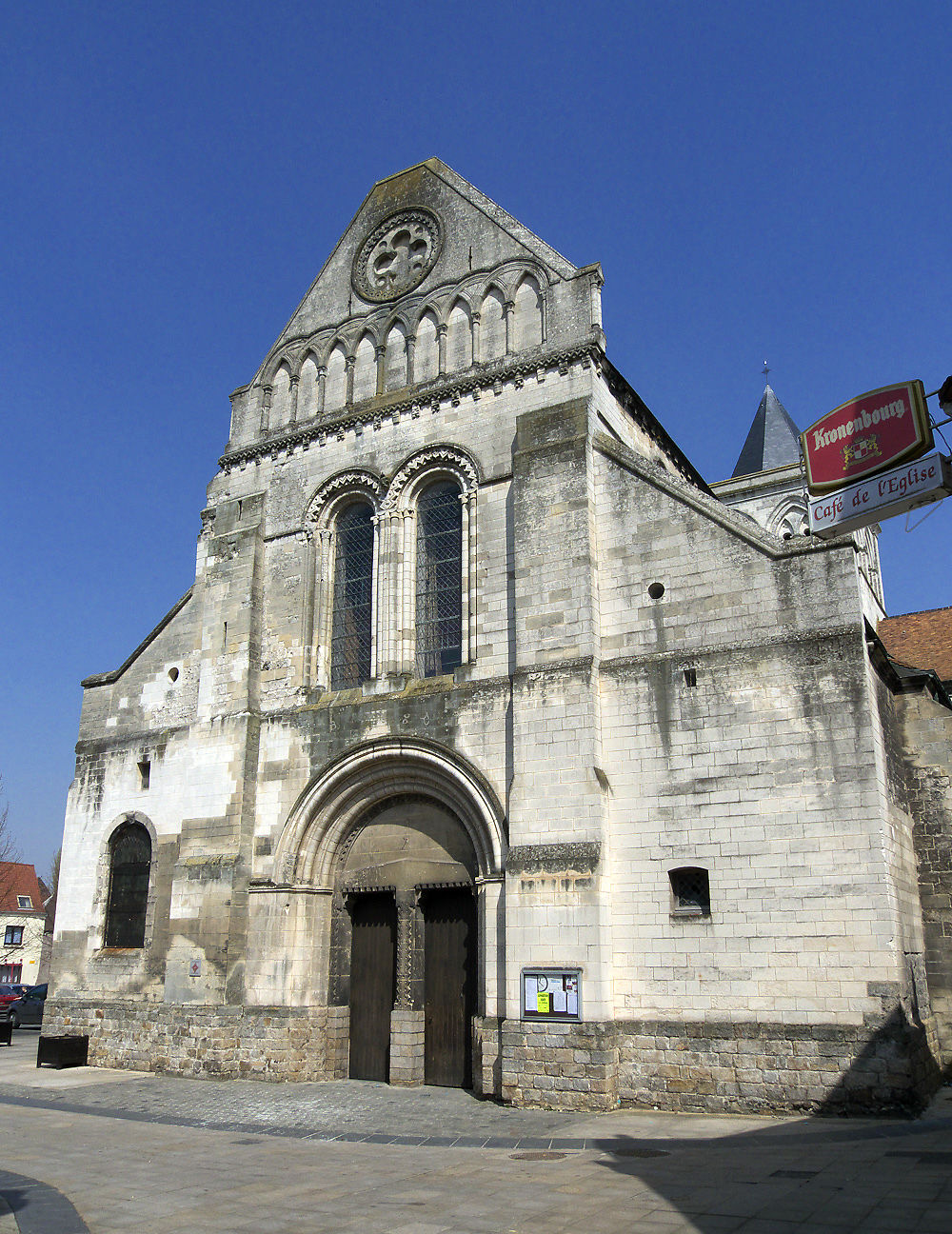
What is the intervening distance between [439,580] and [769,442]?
1760 centimetres

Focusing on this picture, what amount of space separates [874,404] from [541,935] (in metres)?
7.50

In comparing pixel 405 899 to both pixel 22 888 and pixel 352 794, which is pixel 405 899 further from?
pixel 22 888

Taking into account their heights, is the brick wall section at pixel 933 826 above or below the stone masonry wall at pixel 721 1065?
above

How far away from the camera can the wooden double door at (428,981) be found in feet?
45.7

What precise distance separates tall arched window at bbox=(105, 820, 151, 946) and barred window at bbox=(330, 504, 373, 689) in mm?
4626

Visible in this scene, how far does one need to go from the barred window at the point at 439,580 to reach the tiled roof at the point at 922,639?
378 inches

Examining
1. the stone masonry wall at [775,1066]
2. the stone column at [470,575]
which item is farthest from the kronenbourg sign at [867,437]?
the stone column at [470,575]

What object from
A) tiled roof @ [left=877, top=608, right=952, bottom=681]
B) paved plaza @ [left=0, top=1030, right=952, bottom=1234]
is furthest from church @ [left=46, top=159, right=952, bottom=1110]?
tiled roof @ [left=877, top=608, right=952, bottom=681]

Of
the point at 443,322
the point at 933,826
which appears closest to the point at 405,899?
the point at 933,826

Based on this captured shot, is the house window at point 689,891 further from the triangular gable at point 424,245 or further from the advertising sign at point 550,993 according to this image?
the triangular gable at point 424,245

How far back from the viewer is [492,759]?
13.9m

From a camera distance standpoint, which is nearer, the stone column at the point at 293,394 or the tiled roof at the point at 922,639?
the stone column at the point at 293,394

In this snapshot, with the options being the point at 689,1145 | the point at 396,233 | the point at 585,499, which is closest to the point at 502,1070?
the point at 689,1145

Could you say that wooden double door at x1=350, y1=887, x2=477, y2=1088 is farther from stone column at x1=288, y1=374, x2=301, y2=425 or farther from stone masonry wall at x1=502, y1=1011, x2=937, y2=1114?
stone column at x1=288, y1=374, x2=301, y2=425
